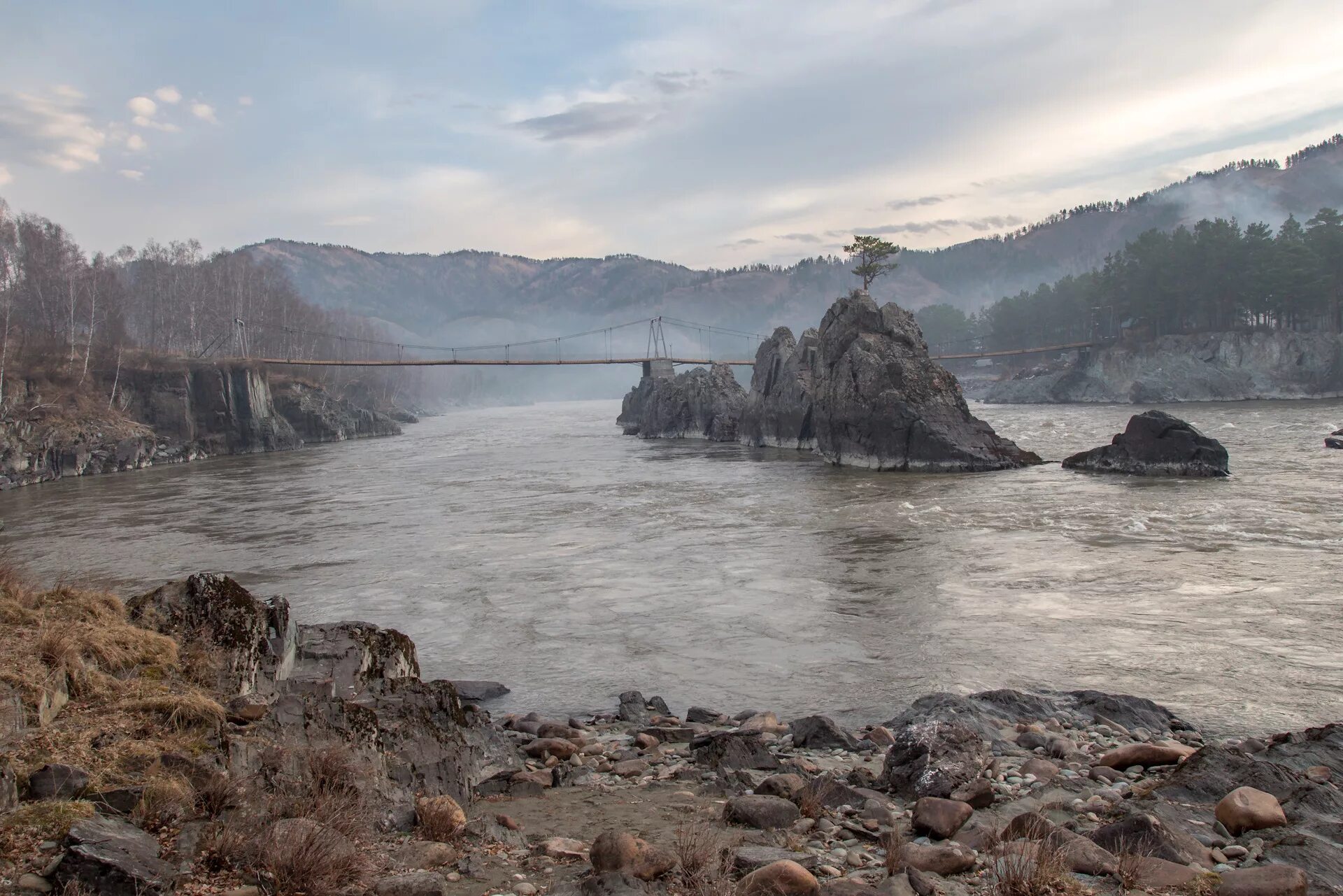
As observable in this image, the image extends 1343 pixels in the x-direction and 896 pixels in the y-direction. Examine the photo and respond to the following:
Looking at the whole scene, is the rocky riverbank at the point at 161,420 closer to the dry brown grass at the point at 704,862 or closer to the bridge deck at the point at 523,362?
the bridge deck at the point at 523,362

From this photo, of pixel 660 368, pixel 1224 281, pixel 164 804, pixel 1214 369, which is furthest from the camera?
pixel 660 368

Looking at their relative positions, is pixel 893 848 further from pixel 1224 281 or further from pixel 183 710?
pixel 1224 281

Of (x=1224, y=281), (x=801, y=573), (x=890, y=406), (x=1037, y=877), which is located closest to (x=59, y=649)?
(x=1037, y=877)

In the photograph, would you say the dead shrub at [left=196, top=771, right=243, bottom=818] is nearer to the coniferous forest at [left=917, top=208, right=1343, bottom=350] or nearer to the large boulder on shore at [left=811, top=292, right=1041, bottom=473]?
the large boulder on shore at [left=811, top=292, right=1041, bottom=473]

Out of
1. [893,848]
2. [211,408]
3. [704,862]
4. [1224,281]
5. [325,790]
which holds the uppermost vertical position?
[1224,281]

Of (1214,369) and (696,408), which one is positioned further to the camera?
(1214,369)

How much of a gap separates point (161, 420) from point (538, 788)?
73452 mm

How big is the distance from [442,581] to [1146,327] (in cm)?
10300

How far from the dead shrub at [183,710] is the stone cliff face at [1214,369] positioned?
100269 millimetres

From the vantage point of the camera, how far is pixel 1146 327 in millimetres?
103312

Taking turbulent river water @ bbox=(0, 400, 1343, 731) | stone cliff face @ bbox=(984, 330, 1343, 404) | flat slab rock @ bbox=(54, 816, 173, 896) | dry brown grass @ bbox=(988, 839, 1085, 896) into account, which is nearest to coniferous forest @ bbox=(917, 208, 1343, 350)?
stone cliff face @ bbox=(984, 330, 1343, 404)

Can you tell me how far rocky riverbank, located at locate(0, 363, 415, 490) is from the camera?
53.9 meters

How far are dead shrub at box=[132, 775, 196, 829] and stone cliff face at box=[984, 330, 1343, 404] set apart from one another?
332ft

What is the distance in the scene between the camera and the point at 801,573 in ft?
72.0
